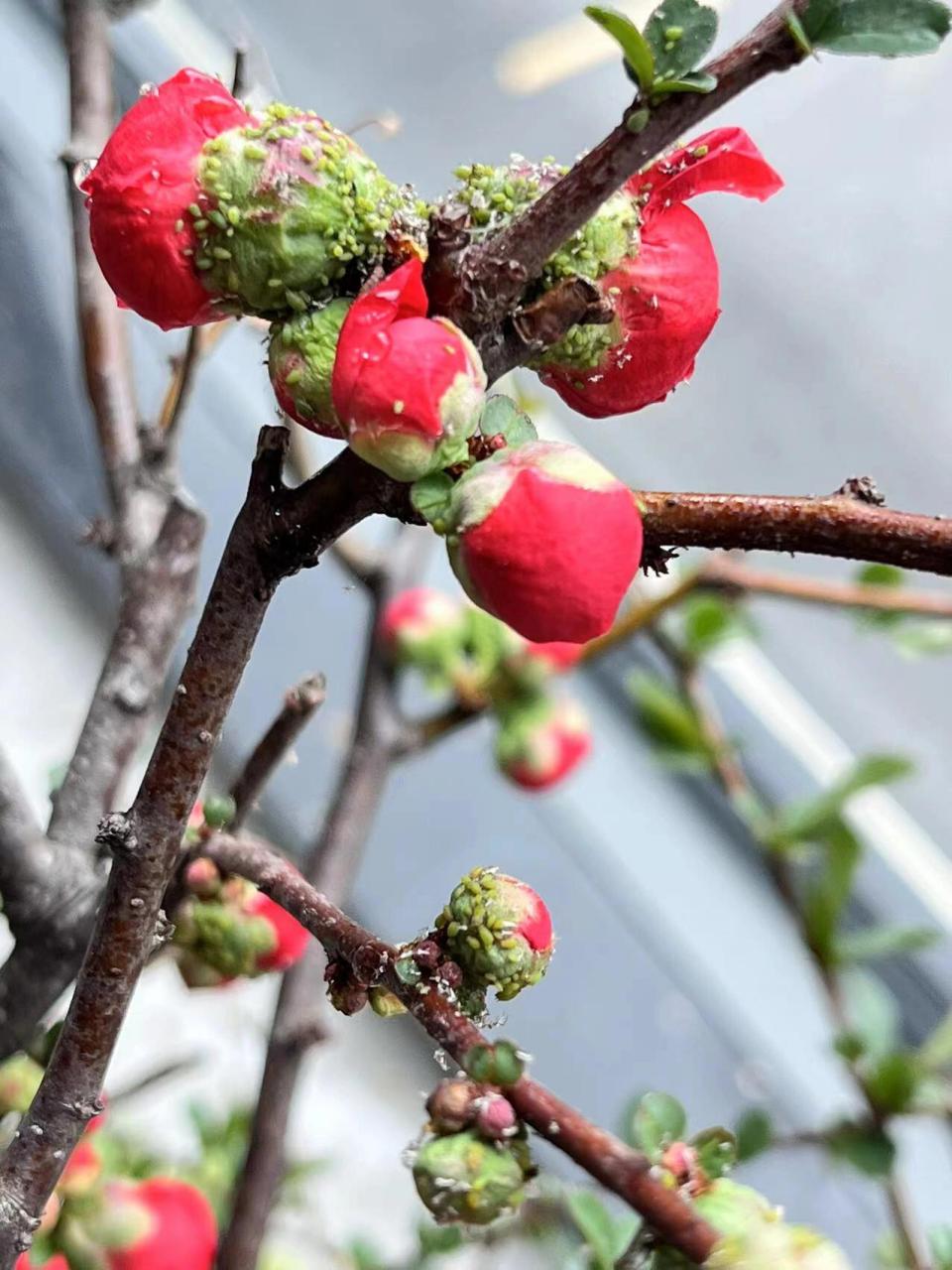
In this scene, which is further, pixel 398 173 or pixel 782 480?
pixel 782 480

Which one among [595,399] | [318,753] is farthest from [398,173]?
[595,399]

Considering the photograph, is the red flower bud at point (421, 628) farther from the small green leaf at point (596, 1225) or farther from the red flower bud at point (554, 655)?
the small green leaf at point (596, 1225)

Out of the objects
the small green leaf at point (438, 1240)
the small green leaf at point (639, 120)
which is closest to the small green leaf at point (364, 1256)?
the small green leaf at point (438, 1240)

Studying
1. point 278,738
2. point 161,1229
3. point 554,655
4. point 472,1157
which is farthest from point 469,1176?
point 554,655

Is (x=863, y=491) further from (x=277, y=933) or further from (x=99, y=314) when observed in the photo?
(x=99, y=314)

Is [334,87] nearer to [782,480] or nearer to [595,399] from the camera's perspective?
[782,480]
